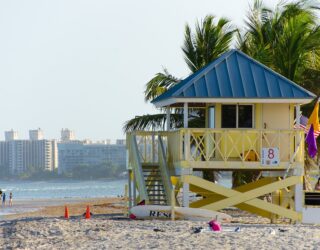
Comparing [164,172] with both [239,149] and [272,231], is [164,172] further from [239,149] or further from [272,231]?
[272,231]

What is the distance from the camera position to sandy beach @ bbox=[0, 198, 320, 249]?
25.7m

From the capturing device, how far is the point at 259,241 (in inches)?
1031

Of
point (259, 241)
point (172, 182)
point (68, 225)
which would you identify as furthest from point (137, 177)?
point (259, 241)

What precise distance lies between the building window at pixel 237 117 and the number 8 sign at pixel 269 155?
1160 mm

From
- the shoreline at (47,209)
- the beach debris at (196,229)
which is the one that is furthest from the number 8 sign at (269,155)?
the shoreline at (47,209)

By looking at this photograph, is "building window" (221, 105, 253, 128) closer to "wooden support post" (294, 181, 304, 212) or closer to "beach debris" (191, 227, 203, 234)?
"wooden support post" (294, 181, 304, 212)

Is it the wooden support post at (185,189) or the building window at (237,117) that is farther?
the building window at (237,117)

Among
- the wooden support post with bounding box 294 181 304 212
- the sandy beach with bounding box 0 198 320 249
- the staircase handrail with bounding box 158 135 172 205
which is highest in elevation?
the staircase handrail with bounding box 158 135 172 205

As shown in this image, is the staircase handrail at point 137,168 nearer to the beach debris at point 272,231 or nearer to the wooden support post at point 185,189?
the wooden support post at point 185,189

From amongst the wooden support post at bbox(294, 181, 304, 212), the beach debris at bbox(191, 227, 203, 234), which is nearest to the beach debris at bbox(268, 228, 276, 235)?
the beach debris at bbox(191, 227, 203, 234)

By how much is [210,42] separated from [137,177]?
12437 millimetres

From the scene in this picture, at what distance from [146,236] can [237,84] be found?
750 cm

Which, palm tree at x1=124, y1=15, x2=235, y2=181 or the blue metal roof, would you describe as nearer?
the blue metal roof

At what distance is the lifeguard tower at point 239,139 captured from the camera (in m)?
32.2
